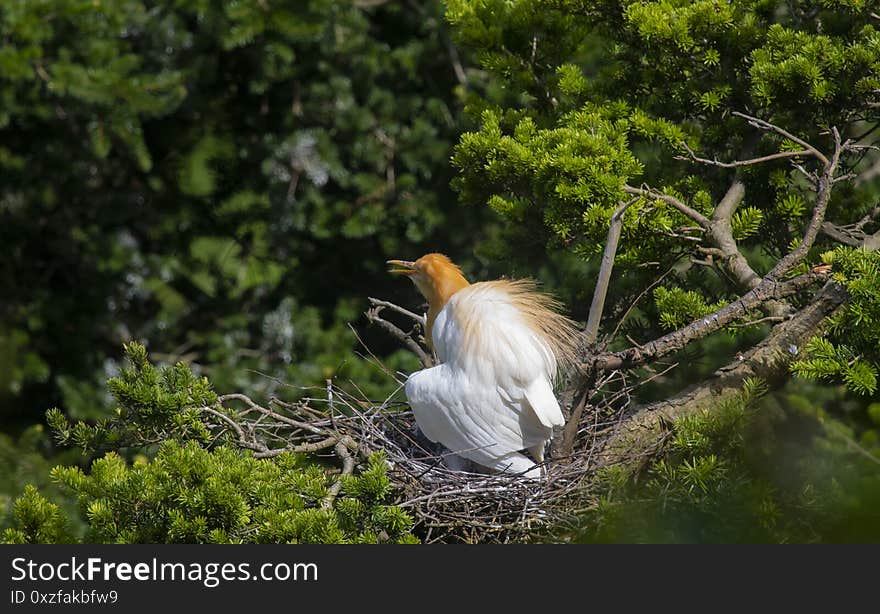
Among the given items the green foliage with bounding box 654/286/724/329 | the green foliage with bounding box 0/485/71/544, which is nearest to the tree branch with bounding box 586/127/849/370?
the green foliage with bounding box 654/286/724/329

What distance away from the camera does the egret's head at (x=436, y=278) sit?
3.03 metres

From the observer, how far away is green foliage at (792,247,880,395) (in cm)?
207

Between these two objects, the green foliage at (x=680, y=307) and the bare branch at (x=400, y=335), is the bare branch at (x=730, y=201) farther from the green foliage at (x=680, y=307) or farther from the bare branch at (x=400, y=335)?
the bare branch at (x=400, y=335)

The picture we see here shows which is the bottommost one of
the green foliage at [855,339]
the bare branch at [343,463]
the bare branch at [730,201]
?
the bare branch at [343,463]

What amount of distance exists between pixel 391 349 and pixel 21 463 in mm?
2264

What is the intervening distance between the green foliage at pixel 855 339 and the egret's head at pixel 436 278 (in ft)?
3.62

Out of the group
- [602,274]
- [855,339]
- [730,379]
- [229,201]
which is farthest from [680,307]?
[229,201]

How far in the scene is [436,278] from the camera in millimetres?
3066

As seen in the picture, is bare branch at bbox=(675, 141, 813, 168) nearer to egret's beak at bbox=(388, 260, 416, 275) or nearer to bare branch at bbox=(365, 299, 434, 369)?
egret's beak at bbox=(388, 260, 416, 275)

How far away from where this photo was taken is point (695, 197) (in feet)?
9.46

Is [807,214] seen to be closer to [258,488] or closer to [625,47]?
[625,47]

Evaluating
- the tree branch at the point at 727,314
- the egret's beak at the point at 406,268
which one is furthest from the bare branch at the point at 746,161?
the egret's beak at the point at 406,268

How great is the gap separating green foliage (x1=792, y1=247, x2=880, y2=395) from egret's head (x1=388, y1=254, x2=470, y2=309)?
110 cm

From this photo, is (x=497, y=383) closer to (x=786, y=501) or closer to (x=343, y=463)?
(x=343, y=463)
